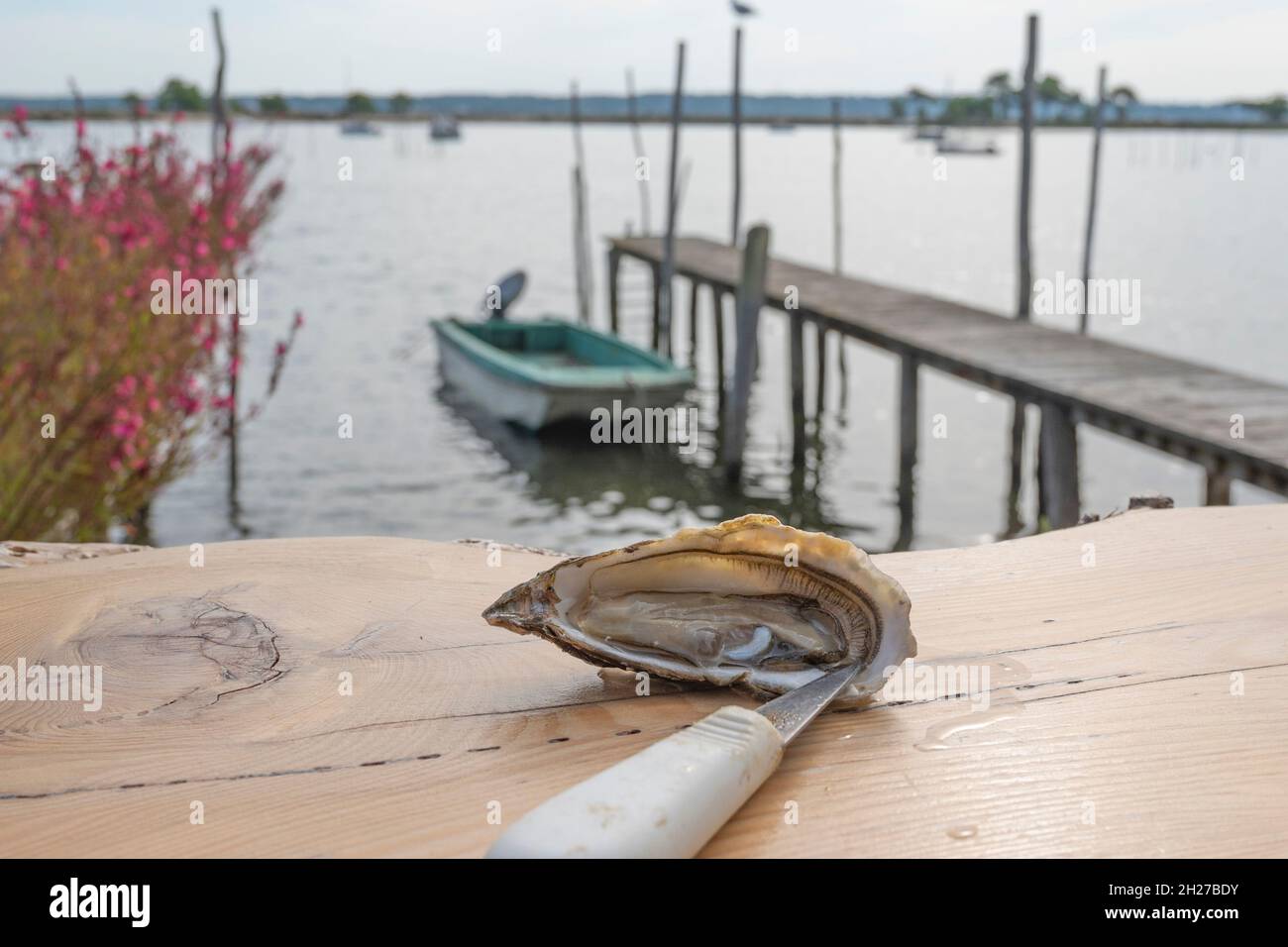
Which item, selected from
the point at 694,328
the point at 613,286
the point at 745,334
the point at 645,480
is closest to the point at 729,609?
the point at 745,334

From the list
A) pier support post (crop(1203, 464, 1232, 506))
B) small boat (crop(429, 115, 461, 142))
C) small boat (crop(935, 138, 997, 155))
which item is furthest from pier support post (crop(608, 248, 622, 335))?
small boat (crop(935, 138, 997, 155))

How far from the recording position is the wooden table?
1.02 m

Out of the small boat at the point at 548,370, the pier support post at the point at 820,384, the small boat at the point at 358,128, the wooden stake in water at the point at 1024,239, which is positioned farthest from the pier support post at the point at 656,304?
the small boat at the point at 358,128

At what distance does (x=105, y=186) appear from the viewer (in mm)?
7609

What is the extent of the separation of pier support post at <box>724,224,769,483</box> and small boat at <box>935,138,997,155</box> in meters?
120

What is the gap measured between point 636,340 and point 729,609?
22553 millimetres

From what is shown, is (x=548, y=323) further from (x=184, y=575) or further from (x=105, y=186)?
(x=184, y=575)

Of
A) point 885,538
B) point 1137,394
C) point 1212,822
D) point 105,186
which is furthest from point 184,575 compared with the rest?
point 885,538

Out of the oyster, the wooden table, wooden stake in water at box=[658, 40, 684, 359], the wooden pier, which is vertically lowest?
the wooden pier

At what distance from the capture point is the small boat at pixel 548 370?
13250 millimetres

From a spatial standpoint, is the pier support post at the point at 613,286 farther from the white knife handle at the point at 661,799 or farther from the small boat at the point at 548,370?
the white knife handle at the point at 661,799

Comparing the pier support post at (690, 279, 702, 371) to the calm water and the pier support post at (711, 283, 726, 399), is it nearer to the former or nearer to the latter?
the calm water

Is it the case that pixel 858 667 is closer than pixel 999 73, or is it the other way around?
pixel 858 667
